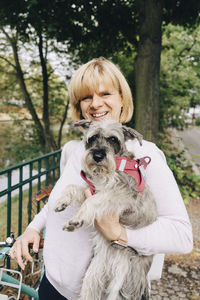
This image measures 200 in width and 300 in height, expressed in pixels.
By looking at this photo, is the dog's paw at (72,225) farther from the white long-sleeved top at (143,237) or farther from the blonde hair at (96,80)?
the blonde hair at (96,80)

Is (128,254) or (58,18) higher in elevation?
(58,18)

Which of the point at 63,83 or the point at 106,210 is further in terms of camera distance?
the point at 63,83

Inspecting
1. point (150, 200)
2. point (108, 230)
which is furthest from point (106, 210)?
point (150, 200)

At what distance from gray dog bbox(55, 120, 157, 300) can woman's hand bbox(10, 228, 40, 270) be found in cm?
34

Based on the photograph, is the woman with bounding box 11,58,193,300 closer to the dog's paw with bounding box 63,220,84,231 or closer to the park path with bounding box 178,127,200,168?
the dog's paw with bounding box 63,220,84,231

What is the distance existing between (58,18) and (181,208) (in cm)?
577

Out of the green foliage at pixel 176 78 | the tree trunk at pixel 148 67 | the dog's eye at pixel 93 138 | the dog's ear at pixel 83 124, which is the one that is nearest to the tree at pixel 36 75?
the green foliage at pixel 176 78

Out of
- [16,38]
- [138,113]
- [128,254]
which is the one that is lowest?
[128,254]

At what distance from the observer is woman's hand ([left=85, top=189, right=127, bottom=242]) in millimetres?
1551

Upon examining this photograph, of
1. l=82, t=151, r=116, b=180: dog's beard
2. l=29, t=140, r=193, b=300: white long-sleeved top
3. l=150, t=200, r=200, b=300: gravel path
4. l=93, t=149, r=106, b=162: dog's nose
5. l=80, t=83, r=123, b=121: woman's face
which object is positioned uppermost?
l=80, t=83, r=123, b=121: woman's face

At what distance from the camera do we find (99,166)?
192 centimetres

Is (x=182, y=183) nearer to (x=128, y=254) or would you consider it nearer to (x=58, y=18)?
(x=58, y=18)

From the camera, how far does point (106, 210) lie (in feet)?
5.67

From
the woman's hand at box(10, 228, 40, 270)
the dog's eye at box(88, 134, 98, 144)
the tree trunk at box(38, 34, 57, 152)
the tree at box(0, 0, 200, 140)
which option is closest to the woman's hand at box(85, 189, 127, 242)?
the woman's hand at box(10, 228, 40, 270)
